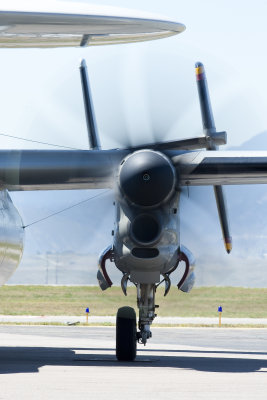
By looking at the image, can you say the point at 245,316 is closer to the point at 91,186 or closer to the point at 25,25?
the point at 91,186

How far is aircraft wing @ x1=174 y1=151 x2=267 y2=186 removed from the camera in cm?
1792

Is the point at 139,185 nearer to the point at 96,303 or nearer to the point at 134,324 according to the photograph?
the point at 134,324

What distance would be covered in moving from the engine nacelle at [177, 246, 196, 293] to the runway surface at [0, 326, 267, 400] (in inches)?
61.4

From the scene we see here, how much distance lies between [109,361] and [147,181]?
425 cm

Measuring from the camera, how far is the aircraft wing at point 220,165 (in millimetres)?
17922

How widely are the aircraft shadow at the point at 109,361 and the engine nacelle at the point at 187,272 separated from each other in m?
1.56

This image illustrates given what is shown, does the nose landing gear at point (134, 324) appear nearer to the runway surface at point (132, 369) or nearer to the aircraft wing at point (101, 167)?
the runway surface at point (132, 369)

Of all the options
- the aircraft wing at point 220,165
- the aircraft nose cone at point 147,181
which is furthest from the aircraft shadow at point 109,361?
the aircraft wing at point 220,165

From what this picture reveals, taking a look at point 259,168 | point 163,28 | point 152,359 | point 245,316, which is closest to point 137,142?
point 259,168

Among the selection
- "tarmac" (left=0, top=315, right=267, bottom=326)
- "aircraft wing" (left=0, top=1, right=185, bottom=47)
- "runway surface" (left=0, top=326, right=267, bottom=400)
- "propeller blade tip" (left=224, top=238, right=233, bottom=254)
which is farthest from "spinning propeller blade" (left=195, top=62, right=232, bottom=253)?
"tarmac" (left=0, top=315, right=267, bottom=326)

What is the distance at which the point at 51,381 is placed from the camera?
14.4 meters

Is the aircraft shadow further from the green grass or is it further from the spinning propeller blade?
the green grass

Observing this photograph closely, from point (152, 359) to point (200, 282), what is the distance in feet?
7.78

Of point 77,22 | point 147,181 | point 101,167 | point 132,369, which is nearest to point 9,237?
point 101,167
